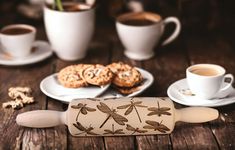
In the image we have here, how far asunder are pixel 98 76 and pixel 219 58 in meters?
0.44

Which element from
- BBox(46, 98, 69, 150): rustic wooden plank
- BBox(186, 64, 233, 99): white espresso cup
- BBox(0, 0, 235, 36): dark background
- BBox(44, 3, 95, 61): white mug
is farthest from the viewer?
BBox(0, 0, 235, 36): dark background

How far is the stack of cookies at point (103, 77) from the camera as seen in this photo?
1214 mm

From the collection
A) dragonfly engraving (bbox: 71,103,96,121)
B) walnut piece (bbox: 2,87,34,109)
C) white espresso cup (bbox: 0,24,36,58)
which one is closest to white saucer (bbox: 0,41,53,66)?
white espresso cup (bbox: 0,24,36,58)

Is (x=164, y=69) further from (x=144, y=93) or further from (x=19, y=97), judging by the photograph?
(x=19, y=97)

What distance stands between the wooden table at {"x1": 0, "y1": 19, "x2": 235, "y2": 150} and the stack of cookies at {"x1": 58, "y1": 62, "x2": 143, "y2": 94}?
0.17ft

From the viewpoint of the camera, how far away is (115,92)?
1.24m

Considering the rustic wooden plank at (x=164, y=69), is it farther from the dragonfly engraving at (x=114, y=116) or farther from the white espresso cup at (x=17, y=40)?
the white espresso cup at (x=17, y=40)

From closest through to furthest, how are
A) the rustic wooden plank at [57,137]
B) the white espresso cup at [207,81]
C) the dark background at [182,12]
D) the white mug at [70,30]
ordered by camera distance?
1. the rustic wooden plank at [57,137]
2. the white espresso cup at [207,81]
3. the white mug at [70,30]
4. the dark background at [182,12]

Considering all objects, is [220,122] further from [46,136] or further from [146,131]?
[46,136]

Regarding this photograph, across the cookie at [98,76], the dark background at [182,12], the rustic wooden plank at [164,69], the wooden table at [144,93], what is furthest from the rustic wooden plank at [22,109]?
the dark background at [182,12]

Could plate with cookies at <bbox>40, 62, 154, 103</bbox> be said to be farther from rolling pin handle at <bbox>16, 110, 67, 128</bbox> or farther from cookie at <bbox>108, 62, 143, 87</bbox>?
rolling pin handle at <bbox>16, 110, 67, 128</bbox>

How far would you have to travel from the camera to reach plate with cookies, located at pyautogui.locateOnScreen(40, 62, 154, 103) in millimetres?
1211

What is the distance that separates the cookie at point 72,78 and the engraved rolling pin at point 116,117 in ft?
0.48

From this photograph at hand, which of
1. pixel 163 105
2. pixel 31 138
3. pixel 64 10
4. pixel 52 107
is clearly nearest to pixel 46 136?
pixel 31 138
